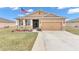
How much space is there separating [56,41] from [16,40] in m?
1.70

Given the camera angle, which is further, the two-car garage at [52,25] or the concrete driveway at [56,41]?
the two-car garage at [52,25]

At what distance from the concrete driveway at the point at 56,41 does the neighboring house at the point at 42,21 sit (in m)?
0.37

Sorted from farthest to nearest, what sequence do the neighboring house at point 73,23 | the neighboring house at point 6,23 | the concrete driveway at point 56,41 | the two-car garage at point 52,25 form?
1. the two-car garage at point 52,25
2. the neighboring house at point 73,23
3. the neighboring house at point 6,23
4. the concrete driveway at point 56,41

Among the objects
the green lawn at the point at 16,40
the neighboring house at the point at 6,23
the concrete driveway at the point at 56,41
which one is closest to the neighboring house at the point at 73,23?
the concrete driveway at the point at 56,41

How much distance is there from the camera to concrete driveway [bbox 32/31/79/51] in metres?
7.02

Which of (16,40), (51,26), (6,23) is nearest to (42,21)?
(51,26)

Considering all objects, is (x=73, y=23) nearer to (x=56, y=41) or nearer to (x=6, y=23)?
(x=56, y=41)

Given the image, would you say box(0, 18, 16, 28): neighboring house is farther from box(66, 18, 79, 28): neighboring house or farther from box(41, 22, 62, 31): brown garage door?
box(66, 18, 79, 28): neighboring house

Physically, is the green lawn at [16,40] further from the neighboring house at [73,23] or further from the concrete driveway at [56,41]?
the neighboring house at [73,23]

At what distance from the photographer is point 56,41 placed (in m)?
7.32

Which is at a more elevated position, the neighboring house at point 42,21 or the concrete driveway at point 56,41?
the neighboring house at point 42,21

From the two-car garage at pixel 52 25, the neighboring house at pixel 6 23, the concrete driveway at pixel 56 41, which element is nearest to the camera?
the concrete driveway at pixel 56 41

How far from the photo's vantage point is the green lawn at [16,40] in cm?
704
